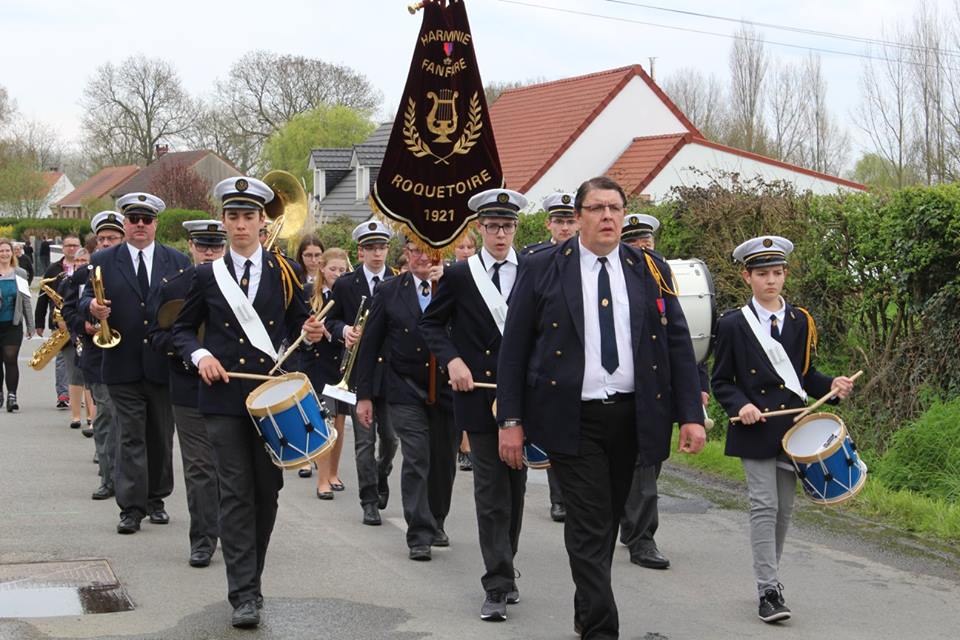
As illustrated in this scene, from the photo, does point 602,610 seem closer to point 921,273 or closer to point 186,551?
point 186,551

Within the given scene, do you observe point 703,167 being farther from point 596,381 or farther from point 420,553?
point 596,381

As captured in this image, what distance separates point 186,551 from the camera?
8.61 metres

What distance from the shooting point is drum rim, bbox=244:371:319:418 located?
22.1 ft

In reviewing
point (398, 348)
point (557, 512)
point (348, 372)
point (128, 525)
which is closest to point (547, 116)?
point (348, 372)

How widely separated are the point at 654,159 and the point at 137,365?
26380 millimetres

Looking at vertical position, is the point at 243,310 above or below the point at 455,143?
below

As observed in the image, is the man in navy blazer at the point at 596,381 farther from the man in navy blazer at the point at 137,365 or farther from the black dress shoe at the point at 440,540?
the man in navy blazer at the point at 137,365

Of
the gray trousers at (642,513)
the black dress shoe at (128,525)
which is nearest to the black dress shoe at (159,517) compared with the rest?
the black dress shoe at (128,525)

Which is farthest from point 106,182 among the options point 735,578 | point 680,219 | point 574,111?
point 735,578

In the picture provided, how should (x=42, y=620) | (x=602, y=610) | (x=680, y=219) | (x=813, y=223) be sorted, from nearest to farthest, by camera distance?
(x=602, y=610)
(x=42, y=620)
(x=813, y=223)
(x=680, y=219)

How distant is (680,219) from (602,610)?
9.61 metres

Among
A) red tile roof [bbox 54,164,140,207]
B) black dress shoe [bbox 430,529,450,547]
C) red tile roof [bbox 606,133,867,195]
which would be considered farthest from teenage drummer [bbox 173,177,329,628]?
red tile roof [bbox 54,164,140,207]

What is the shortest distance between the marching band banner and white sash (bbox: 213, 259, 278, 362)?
250cm

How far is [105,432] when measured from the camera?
1077 cm
